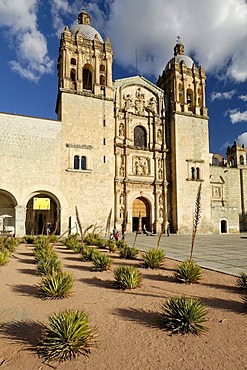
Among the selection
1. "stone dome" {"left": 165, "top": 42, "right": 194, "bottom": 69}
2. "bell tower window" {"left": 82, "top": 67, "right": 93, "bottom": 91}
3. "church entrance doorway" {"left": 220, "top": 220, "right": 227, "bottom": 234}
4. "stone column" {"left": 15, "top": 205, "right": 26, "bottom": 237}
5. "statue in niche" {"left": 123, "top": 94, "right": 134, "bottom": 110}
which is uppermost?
"stone dome" {"left": 165, "top": 42, "right": 194, "bottom": 69}

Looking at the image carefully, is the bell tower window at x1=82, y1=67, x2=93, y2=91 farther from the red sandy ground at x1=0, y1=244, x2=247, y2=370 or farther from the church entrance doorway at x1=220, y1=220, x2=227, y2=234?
the red sandy ground at x1=0, y1=244, x2=247, y2=370

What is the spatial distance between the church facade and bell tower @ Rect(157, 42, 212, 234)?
4.3 inches

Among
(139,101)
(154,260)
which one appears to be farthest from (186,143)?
(154,260)

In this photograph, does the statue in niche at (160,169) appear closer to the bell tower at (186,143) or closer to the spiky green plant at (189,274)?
the bell tower at (186,143)

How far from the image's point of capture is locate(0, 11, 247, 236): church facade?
21.6 meters

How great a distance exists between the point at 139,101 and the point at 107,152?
7.49 metres

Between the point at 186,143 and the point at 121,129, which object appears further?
the point at 186,143

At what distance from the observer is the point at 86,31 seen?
27375mm

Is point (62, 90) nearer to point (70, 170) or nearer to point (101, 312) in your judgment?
point (70, 170)

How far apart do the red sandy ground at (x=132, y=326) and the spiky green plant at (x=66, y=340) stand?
0.36 feet

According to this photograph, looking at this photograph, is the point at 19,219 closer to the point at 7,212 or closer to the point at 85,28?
the point at 7,212

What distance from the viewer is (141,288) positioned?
6.21 m

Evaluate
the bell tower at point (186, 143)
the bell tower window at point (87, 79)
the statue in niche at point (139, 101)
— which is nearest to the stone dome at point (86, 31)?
the bell tower window at point (87, 79)

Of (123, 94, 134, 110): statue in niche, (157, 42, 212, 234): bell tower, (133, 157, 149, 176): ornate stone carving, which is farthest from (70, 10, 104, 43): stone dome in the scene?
(133, 157, 149, 176): ornate stone carving
